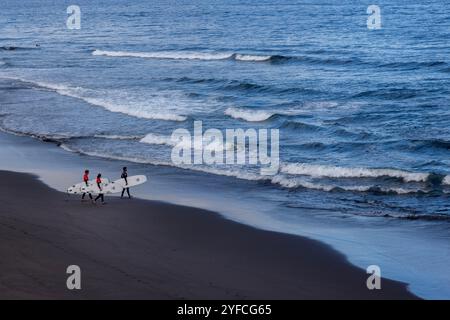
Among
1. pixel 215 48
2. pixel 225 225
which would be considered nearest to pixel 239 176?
pixel 225 225

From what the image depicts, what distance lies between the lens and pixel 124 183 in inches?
891

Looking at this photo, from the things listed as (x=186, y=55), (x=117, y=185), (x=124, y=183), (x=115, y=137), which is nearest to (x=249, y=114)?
(x=115, y=137)

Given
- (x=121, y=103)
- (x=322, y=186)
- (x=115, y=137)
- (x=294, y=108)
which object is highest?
(x=121, y=103)

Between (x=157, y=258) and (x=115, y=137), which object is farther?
(x=115, y=137)

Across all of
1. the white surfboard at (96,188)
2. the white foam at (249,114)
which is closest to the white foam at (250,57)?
the white foam at (249,114)

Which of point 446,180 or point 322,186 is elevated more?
point 446,180

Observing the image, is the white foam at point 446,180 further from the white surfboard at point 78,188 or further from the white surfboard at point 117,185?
the white surfboard at point 78,188

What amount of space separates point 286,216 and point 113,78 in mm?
31878

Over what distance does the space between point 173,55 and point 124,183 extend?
1599 inches

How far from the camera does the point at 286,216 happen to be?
20578 mm

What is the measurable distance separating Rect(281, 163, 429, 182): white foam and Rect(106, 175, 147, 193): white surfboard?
16.6 ft

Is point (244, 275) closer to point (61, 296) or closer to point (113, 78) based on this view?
point (61, 296)

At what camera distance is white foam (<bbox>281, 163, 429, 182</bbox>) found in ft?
80.2

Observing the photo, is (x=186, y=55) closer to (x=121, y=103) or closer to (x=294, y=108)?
(x=121, y=103)
